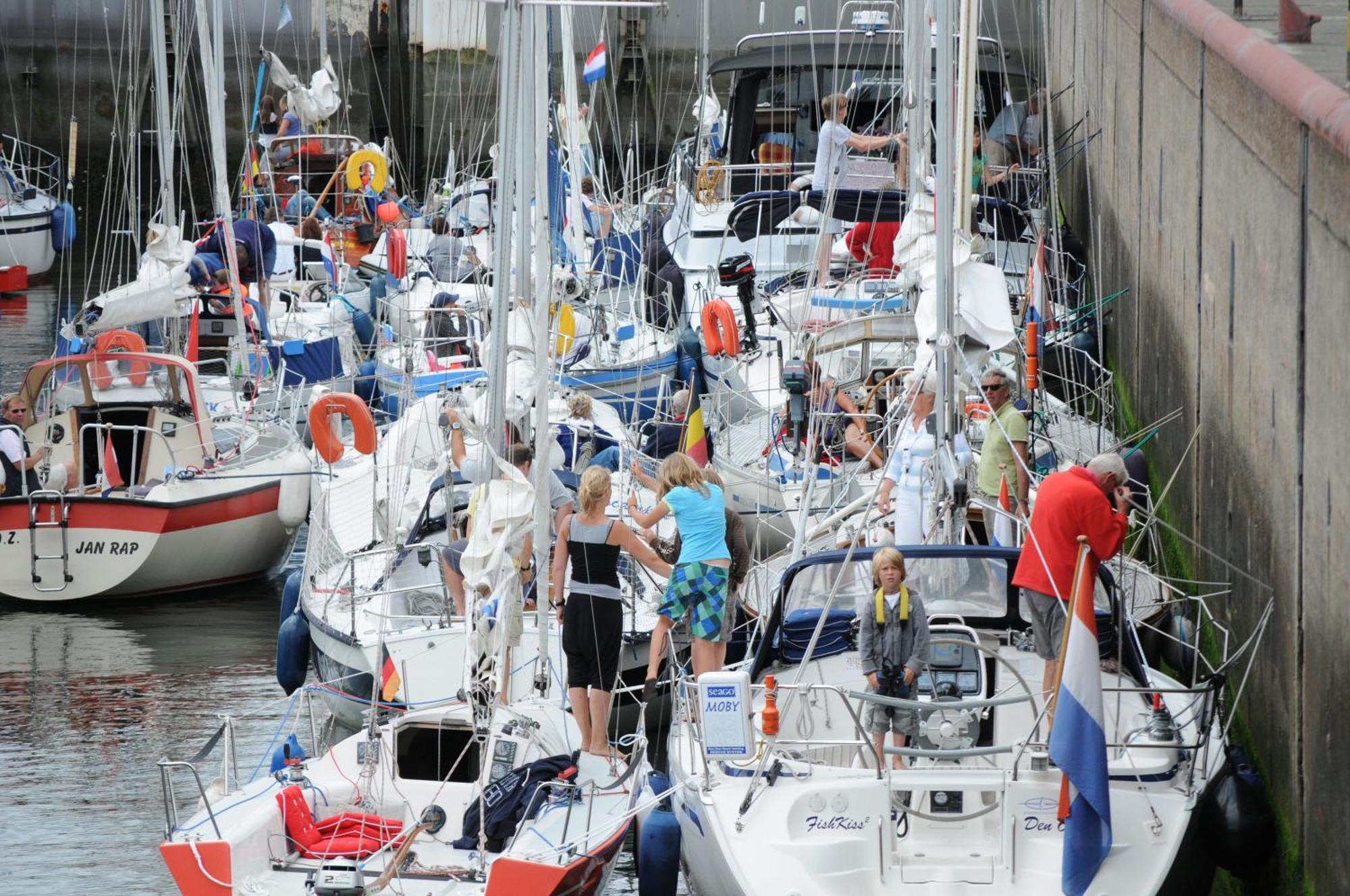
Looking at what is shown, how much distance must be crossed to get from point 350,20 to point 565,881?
25.5m

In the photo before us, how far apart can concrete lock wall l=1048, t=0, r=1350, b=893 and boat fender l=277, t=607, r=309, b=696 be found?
16.9ft

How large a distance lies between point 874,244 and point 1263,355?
696 cm

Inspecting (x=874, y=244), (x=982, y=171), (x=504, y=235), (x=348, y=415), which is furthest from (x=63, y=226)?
(x=504, y=235)

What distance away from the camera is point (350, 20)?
31141 millimetres

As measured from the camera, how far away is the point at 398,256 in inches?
781

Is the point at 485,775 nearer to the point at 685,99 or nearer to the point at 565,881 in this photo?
the point at 565,881

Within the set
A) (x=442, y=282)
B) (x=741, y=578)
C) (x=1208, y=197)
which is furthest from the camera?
(x=442, y=282)

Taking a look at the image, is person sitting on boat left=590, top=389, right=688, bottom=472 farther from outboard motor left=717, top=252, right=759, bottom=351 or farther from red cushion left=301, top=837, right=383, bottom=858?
red cushion left=301, top=837, right=383, bottom=858

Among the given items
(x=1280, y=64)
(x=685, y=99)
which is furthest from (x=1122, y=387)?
(x=685, y=99)

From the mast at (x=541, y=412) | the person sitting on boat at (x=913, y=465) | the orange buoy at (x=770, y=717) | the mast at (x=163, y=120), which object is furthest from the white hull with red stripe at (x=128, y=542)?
the orange buoy at (x=770, y=717)

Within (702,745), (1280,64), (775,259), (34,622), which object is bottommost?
(34,622)

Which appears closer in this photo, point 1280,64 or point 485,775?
point 485,775

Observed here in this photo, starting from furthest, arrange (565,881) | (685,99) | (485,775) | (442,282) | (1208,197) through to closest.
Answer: (685,99) < (442,282) < (1208,197) < (485,775) < (565,881)

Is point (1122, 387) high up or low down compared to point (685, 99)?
down
